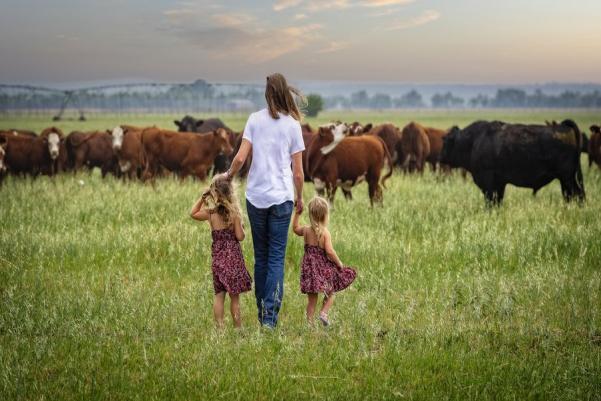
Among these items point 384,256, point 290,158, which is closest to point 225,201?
point 290,158

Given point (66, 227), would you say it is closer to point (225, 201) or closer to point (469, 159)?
point (225, 201)

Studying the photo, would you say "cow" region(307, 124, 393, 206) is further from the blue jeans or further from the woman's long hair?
the woman's long hair

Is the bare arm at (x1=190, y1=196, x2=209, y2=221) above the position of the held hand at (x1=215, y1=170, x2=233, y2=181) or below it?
below

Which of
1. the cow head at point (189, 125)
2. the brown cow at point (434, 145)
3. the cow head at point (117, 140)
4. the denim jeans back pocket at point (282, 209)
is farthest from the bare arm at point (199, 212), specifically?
the brown cow at point (434, 145)

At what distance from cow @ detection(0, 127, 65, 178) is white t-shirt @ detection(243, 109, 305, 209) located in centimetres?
1789

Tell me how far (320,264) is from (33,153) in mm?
18742

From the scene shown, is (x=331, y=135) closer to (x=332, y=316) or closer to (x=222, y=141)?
(x=222, y=141)

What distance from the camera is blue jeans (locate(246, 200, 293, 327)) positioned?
6.46 metres

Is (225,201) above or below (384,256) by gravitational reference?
above

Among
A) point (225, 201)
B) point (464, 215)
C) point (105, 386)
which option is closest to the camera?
point (105, 386)

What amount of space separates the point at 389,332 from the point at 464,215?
25.1 ft

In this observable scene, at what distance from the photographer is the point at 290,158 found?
262 inches

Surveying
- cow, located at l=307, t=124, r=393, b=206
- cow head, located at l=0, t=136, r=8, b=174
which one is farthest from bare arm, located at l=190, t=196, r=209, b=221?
cow head, located at l=0, t=136, r=8, b=174

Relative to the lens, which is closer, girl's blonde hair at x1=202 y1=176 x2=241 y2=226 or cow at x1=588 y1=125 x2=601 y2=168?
girl's blonde hair at x1=202 y1=176 x2=241 y2=226
